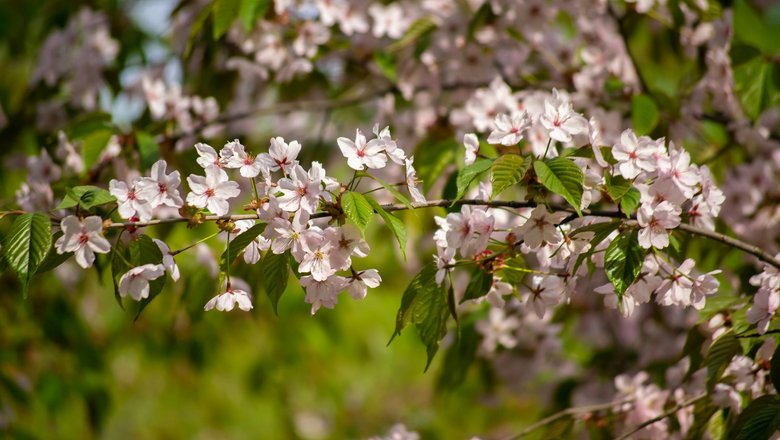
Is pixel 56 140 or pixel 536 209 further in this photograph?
pixel 56 140

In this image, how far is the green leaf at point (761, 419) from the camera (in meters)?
1.22

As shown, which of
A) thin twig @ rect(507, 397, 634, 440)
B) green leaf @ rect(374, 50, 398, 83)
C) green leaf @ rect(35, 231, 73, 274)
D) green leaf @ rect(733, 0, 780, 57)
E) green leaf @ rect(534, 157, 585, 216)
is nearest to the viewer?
green leaf @ rect(534, 157, 585, 216)

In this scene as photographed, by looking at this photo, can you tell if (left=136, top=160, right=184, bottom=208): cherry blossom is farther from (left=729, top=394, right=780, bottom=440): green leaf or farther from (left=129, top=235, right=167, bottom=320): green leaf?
(left=729, top=394, right=780, bottom=440): green leaf

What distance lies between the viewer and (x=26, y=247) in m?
1.16

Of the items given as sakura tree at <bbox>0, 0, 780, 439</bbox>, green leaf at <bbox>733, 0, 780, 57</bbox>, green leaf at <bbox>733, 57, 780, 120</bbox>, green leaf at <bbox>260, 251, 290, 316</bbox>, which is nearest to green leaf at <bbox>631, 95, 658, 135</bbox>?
sakura tree at <bbox>0, 0, 780, 439</bbox>

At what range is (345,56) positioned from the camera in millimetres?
2410

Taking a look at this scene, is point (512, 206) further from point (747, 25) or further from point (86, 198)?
point (747, 25)

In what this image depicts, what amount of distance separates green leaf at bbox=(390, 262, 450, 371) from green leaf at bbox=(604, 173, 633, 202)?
30 cm

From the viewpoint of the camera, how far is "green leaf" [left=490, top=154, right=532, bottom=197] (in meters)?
1.16

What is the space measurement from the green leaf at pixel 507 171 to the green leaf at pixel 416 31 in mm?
1027

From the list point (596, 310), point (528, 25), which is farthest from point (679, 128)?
point (596, 310)

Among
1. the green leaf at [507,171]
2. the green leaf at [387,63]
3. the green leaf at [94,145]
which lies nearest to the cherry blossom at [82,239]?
the green leaf at [507,171]

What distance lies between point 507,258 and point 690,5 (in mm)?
1131

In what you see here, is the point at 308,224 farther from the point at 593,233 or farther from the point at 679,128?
the point at 679,128
